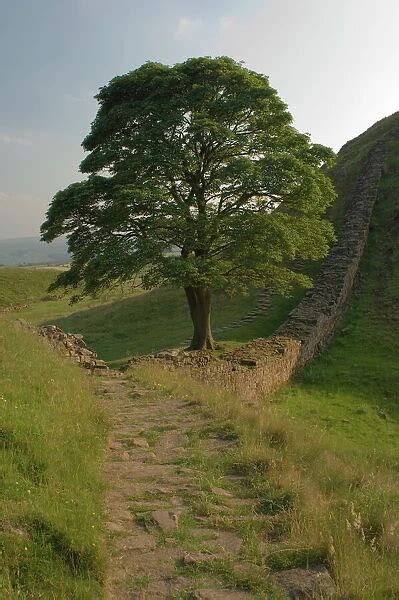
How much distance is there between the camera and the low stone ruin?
16000 millimetres

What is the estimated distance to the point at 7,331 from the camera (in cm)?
1614

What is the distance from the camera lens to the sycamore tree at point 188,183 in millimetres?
17391

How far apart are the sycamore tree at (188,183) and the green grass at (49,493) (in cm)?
865

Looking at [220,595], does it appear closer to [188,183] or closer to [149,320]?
[188,183]

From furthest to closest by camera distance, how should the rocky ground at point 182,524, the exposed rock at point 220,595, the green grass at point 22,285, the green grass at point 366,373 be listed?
the green grass at point 22,285, the green grass at point 366,373, the rocky ground at point 182,524, the exposed rock at point 220,595

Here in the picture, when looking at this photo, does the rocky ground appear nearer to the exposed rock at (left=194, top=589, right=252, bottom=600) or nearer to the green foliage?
the exposed rock at (left=194, top=589, right=252, bottom=600)

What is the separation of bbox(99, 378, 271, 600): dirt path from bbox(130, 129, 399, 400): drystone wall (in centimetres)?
647

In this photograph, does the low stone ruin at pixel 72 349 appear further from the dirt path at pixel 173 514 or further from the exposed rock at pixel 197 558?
the exposed rock at pixel 197 558

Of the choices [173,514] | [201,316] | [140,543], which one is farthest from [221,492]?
[201,316]

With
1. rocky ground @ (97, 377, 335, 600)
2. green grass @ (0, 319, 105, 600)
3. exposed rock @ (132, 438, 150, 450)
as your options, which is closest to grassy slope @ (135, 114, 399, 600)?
rocky ground @ (97, 377, 335, 600)

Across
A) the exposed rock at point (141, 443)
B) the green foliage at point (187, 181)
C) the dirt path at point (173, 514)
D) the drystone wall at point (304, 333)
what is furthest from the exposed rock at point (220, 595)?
the green foliage at point (187, 181)

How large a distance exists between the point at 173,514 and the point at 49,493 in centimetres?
151

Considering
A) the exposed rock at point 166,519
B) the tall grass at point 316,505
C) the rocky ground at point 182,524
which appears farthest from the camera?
the exposed rock at point 166,519

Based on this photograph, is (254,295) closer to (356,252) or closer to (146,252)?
(356,252)
